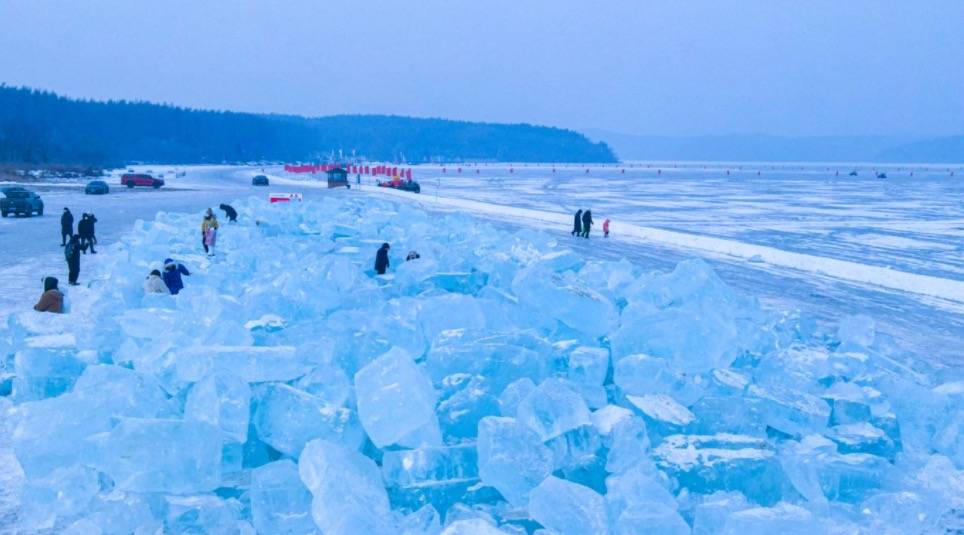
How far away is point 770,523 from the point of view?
4.07 metres

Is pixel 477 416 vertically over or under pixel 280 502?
over

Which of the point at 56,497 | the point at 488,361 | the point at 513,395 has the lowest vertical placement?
the point at 56,497

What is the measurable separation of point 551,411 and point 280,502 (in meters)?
1.64

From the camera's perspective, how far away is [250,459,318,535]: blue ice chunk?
4.38m

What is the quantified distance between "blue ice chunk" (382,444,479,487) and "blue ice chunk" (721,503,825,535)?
4.76 feet

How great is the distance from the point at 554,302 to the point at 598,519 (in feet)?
10.3

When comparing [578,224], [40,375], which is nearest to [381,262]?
[40,375]

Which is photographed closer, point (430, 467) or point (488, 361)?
point (430, 467)

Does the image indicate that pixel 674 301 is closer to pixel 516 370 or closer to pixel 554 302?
pixel 554 302

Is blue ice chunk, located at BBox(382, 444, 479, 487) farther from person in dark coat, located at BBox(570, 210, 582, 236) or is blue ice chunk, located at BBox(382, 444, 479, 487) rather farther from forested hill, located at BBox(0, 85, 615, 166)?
forested hill, located at BBox(0, 85, 615, 166)

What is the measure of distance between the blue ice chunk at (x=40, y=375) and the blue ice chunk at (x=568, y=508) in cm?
417

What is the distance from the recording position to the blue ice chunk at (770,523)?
4.07m

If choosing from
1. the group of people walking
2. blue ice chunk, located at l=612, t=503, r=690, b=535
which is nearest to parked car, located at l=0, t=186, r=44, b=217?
the group of people walking

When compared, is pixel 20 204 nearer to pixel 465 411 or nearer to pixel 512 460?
pixel 465 411
